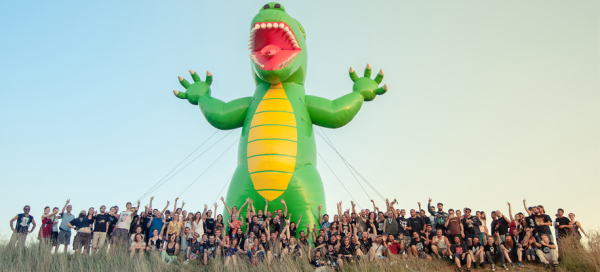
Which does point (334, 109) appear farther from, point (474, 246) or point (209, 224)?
point (474, 246)

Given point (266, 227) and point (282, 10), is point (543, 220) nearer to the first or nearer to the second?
point (266, 227)

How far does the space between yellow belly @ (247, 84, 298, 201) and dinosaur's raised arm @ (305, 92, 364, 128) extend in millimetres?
655

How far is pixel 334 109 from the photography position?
10.3 meters

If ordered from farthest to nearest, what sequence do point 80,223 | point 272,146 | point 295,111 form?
1. point 295,111
2. point 272,146
3. point 80,223

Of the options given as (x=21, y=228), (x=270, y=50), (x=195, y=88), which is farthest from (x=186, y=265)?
(x=195, y=88)

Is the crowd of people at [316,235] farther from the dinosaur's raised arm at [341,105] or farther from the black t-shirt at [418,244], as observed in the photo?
the dinosaur's raised arm at [341,105]

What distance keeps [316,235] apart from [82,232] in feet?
14.3

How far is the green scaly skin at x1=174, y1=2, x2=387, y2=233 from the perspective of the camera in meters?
9.27

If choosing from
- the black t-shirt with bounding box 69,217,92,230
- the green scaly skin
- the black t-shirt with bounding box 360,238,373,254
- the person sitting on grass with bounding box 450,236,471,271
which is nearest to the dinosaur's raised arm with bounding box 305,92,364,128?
the green scaly skin

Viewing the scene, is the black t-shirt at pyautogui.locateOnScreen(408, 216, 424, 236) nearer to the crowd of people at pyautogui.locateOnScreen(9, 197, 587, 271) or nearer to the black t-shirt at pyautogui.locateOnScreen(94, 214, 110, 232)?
the crowd of people at pyautogui.locateOnScreen(9, 197, 587, 271)

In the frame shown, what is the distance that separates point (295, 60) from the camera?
9953 millimetres

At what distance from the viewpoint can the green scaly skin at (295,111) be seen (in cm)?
927

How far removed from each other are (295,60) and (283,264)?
4.55 m

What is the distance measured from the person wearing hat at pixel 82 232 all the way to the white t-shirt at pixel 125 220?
0.53 m
